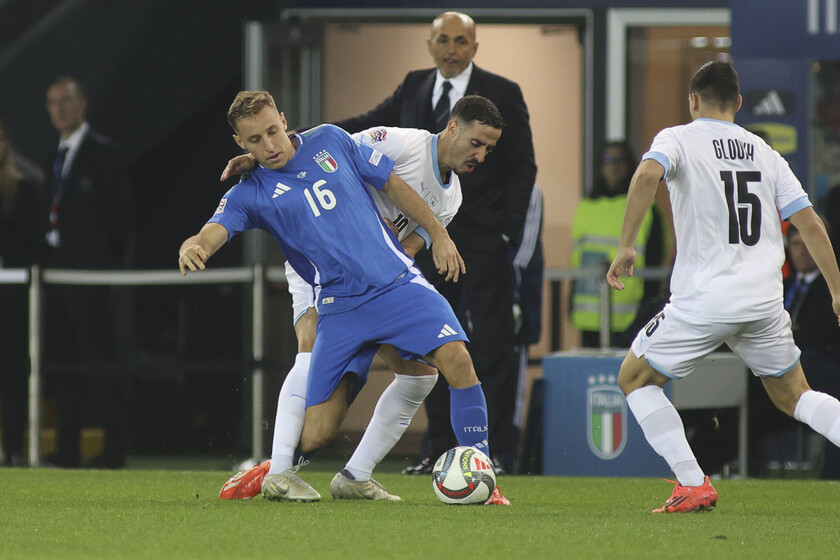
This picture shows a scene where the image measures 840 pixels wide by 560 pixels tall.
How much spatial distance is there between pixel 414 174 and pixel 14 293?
4.49m

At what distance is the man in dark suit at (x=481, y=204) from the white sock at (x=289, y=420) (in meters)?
1.62

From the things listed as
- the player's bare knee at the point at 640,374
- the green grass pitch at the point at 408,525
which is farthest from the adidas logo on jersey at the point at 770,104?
the player's bare knee at the point at 640,374

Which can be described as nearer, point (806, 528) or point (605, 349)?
point (806, 528)

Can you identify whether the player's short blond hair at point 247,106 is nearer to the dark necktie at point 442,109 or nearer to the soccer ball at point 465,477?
the soccer ball at point 465,477

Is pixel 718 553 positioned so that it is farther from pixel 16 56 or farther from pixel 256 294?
pixel 16 56

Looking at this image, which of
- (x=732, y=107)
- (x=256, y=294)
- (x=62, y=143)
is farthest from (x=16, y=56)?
(x=732, y=107)

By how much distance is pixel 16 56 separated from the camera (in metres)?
10.9

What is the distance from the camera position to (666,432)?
5637 millimetres

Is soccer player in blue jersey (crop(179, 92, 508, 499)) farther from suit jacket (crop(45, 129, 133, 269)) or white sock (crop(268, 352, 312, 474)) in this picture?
suit jacket (crop(45, 129, 133, 269))

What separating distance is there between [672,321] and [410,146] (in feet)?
4.52

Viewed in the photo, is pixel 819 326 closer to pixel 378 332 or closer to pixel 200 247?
pixel 378 332

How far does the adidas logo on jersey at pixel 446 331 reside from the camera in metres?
5.68

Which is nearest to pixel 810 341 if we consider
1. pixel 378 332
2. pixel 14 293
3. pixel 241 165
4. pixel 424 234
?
pixel 424 234

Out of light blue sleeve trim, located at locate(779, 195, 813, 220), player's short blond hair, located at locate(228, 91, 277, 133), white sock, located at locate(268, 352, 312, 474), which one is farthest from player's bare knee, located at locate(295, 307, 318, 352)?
light blue sleeve trim, located at locate(779, 195, 813, 220)
